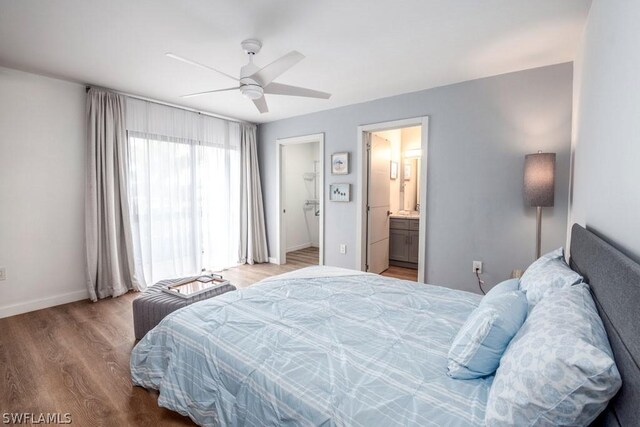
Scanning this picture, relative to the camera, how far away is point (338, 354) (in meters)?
1.32

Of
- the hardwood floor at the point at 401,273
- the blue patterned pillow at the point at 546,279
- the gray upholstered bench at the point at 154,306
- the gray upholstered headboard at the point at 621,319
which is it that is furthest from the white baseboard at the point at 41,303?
the gray upholstered headboard at the point at 621,319

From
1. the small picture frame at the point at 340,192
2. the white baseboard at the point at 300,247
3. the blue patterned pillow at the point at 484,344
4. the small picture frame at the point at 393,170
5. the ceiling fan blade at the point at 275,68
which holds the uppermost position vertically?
the ceiling fan blade at the point at 275,68

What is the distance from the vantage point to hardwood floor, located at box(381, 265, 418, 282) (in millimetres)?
4500

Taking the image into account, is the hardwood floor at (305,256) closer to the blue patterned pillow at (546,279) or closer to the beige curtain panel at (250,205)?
the beige curtain panel at (250,205)

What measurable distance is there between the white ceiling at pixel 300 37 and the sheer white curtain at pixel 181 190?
2.71 feet

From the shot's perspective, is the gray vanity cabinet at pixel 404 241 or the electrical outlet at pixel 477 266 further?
the gray vanity cabinet at pixel 404 241

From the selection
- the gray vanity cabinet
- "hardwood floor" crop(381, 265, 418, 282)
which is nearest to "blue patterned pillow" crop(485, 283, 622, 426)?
"hardwood floor" crop(381, 265, 418, 282)

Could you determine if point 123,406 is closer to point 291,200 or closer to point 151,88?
point 151,88

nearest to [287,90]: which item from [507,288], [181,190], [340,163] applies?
[340,163]

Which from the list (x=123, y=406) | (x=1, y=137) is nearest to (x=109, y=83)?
(x=1, y=137)

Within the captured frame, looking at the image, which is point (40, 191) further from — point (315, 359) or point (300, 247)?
point (300, 247)

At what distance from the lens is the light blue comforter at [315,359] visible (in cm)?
106

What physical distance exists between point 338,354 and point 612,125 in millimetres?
1624

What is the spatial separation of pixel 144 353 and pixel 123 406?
319mm
